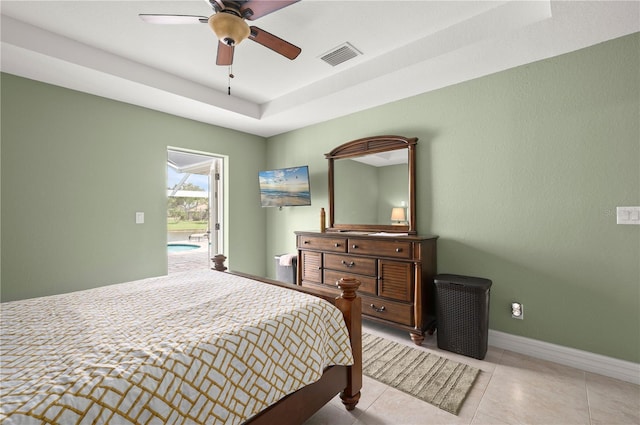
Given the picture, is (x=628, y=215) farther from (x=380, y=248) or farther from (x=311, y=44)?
(x=311, y=44)

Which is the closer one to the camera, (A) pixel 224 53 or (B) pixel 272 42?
(B) pixel 272 42

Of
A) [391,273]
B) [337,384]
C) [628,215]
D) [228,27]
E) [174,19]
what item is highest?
[174,19]

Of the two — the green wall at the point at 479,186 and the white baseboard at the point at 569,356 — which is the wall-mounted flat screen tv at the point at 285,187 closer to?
the green wall at the point at 479,186

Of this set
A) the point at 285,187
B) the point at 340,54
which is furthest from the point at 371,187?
the point at 340,54

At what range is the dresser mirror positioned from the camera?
3221mm

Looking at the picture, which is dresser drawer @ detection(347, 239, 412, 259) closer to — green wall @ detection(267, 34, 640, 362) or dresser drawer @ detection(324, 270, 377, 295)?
dresser drawer @ detection(324, 270, 377, 295)

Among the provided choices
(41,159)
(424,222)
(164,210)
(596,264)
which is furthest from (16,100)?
(596,264)

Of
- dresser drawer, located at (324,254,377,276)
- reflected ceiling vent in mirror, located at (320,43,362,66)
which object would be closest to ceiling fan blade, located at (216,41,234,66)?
reflected ceiling vent in mirror, located at (320,43,362,66)

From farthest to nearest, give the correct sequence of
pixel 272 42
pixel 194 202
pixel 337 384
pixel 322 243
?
pixel 194 202, pixel 322 243, pixel 272 42, pixel 337 384

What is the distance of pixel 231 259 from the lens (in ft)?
→ 14.5

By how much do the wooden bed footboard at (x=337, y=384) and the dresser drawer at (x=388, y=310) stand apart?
3.63 ft

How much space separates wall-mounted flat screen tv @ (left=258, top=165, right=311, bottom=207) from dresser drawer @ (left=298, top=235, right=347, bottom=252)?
623 mm

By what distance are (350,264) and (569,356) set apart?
1939mm

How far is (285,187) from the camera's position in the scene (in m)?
4.21
